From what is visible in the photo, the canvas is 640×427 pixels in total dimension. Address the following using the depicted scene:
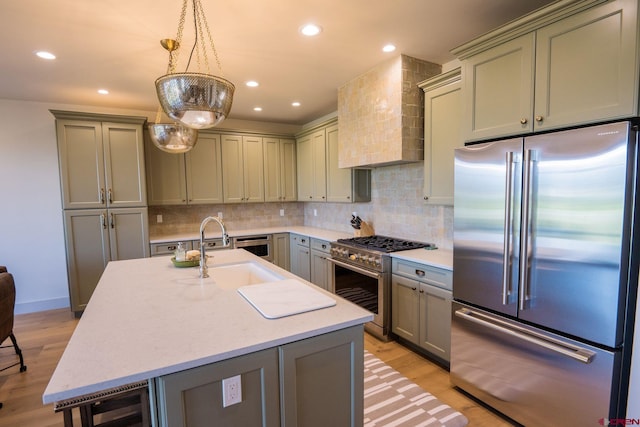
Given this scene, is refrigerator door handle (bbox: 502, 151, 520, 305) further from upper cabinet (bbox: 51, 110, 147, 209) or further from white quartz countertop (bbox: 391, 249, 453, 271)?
upper cabinet (bbox: 51, 110, 147, 209)

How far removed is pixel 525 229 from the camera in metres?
1.80

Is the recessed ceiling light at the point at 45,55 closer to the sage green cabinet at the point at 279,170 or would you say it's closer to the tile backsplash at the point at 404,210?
the sage green cabinet at the point at 279,170

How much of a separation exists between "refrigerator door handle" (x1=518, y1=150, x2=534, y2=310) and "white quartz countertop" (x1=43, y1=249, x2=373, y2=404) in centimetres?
101

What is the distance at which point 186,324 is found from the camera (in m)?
1.36

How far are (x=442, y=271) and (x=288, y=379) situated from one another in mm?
1612

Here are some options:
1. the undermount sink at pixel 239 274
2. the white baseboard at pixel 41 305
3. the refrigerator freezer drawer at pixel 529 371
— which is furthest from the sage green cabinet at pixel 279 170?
the refrigerator freezer drawer at pixel 529 371

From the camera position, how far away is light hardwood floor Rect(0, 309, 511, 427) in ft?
6.92

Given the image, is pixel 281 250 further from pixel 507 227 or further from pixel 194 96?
pixel 194 96

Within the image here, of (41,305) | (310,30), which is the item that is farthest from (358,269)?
(41,305)

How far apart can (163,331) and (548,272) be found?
196 centimetres

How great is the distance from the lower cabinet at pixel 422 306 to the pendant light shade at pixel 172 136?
2.06m

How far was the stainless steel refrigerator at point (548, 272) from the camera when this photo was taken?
4.92 ft

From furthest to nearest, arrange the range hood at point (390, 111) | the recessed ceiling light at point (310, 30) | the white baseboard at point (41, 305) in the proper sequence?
the white baseboard at point (41, 305) → the range hood at point (390, 111) → the recessed ceiling light at point (310, 30)

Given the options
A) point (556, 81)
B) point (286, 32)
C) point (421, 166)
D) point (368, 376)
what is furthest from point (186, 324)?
point (421, 166)
